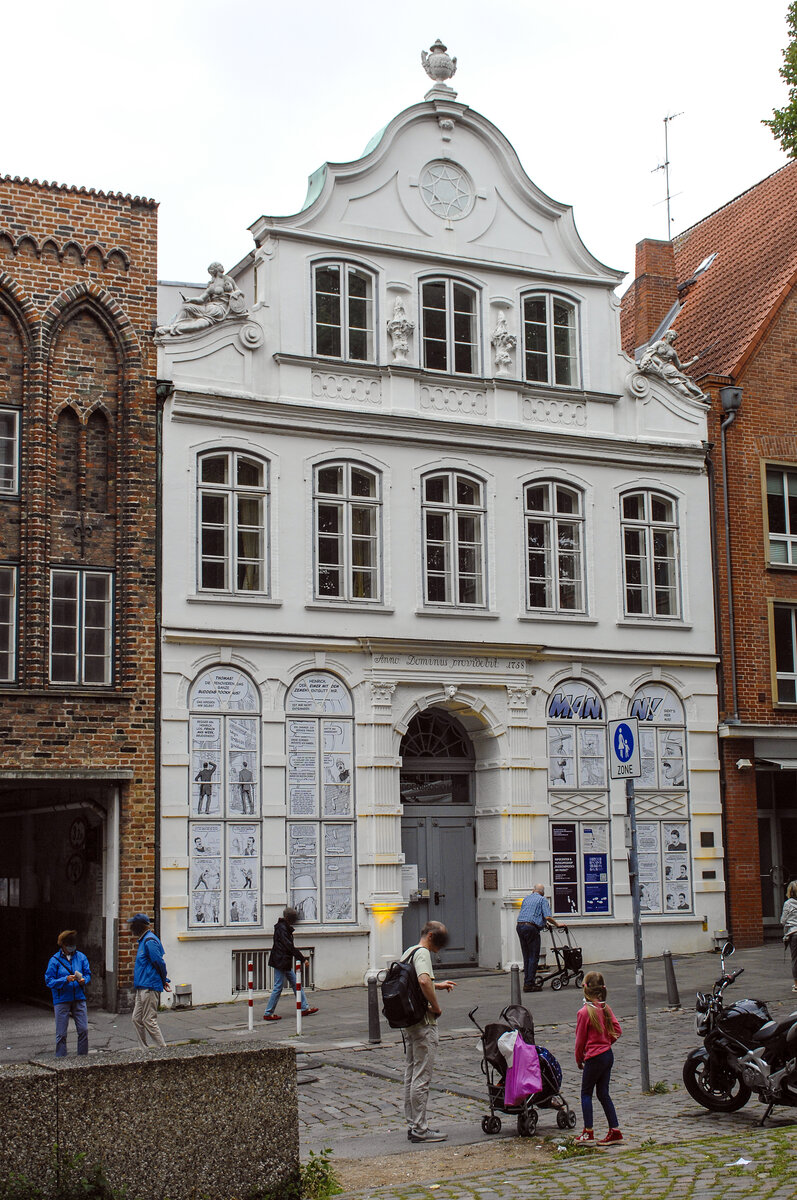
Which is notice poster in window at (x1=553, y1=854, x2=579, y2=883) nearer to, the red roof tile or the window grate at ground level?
the window grate at ground level

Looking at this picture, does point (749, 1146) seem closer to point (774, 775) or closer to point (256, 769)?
point (256, 769)

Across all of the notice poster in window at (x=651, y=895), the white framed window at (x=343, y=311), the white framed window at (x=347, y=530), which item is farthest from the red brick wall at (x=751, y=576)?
the white framed window at (x=343, y=311)

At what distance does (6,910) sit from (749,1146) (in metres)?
17.4

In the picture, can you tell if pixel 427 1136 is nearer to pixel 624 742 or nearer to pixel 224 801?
pixel 624 742

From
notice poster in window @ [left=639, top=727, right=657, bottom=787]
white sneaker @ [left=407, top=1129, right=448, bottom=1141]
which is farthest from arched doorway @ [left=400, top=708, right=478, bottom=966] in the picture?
white sneaker @ [left=407, top=1129, right=448, bottom=1141]

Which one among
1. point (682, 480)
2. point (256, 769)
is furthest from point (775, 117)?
point (256, 769)

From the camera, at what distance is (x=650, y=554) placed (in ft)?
82.1

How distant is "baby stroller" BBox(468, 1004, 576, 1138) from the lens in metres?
11.1

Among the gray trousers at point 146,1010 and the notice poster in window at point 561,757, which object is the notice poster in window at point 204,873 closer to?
the gray trousers at point 146,1010

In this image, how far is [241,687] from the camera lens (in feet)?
70.9

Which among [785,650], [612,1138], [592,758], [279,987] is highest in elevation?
[785,650]

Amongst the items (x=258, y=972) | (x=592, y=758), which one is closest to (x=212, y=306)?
(x=592, y=758)

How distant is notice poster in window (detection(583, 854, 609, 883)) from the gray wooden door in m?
1.81

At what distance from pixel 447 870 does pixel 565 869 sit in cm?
190
